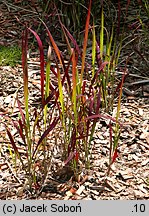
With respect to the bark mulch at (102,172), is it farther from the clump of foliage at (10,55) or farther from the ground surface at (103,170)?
the clump of foliage at (10,55)

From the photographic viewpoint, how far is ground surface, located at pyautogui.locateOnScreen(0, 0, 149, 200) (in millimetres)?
2303

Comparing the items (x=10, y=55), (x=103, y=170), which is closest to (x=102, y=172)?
(x=103, y=170)

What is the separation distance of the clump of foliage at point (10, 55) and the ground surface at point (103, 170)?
1.25 feet

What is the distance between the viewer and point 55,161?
95.6 inches

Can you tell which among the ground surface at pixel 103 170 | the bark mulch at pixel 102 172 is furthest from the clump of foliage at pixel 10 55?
the bark mulch at pixel 102 172

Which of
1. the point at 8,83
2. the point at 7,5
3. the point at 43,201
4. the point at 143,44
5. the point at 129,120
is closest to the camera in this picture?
the point at 43,201

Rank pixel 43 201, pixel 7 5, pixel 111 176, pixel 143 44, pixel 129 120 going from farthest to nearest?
1. pixel 7 5
2. pixel 143 44
3. pixel 129 120
4. pixel 111 176
5. pixel 43 201

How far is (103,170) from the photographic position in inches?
95.3

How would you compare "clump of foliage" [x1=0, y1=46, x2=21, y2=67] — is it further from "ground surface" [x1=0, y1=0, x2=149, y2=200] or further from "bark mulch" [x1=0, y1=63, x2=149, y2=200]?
"bark mulch" [x1=0, y1=63, x2=149, y2=200]

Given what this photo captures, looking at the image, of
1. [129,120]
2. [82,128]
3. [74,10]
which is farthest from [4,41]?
[82,128]

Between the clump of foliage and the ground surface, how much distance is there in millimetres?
381

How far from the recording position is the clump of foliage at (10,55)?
3.22m

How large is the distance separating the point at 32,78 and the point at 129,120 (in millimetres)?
701

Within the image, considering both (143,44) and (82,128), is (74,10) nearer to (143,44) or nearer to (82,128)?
(143,44)
